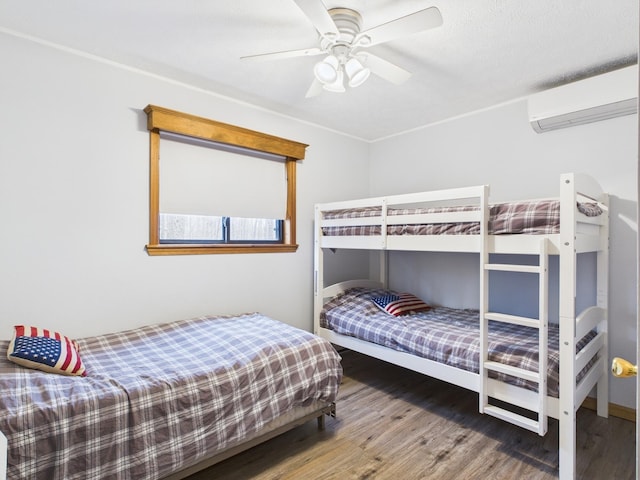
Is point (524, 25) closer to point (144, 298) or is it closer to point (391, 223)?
point (391, 223)

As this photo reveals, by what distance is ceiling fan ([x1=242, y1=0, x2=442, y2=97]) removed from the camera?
5.02 feet

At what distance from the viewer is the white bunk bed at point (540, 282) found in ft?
5.72

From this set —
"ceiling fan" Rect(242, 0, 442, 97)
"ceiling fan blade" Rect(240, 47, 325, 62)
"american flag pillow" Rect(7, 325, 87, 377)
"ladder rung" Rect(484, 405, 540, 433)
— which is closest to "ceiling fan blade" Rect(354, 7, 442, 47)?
"ceiling fan" Rect(242, 0, 442, 97)

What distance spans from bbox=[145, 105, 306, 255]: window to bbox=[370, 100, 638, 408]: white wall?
126 cm

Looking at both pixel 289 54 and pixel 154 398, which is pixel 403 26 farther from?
pixel 154 398

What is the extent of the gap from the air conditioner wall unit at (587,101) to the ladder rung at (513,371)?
1.81 metres

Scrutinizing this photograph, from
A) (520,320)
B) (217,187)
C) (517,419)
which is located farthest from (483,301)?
(217,187)

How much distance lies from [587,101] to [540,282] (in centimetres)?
140

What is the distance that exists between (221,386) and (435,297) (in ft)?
7.93

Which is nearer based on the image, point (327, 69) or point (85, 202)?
point (327, 69)

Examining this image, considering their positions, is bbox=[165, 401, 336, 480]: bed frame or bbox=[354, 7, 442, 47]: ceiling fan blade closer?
bbox=[354, 7, 442, 47]: ceiling fan blade

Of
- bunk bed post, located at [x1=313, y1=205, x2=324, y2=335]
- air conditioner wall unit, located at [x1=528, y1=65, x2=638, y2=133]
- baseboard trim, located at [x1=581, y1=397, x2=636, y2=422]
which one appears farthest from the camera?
bunk bed post, located at [x1=313, y1=205, x2=324, y2=335]

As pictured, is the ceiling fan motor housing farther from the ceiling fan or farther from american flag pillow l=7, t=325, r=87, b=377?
american flag pillow l=7, t=325, r=87, b=377

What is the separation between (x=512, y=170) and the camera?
293cm
